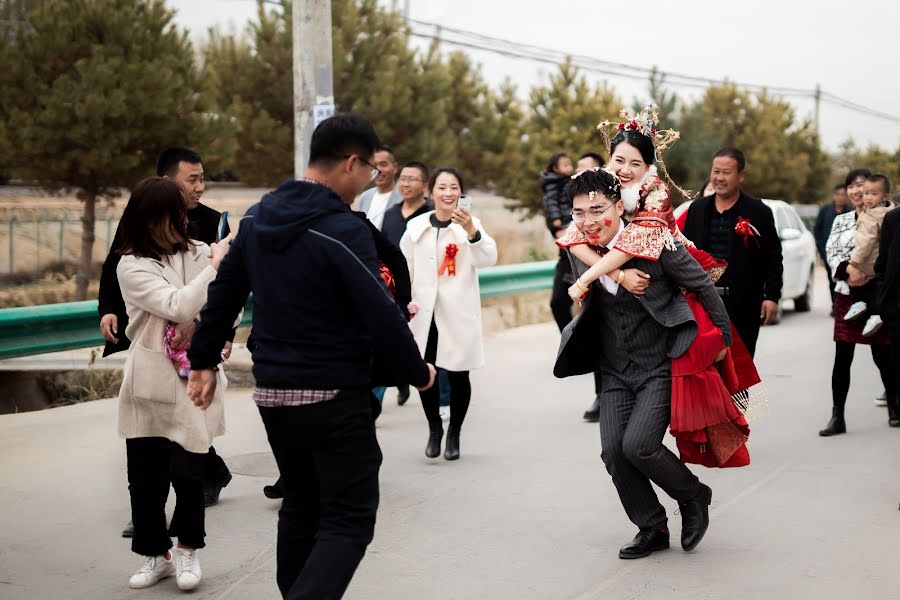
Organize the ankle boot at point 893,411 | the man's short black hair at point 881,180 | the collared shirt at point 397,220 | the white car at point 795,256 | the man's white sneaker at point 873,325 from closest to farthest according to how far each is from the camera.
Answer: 1. the man's white sneaker at point 873,325
2. the collared shirt at point 397,220
3. the ankle boot at point 893,411
4. the man's short black hair at point 881,180
5. the white car at point 795,256

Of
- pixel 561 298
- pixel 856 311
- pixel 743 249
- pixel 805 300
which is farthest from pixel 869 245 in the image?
pixel 805 300

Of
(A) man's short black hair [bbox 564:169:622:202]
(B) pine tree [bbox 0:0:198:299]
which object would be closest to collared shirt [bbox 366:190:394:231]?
(A) man's short black hair [bbox 564:169:622:202]

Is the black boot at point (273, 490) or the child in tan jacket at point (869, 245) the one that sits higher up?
the child in tan jacket at point (869, 245)

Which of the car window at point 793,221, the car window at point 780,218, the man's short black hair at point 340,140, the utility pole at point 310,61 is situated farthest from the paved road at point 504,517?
the car window at point 793,221

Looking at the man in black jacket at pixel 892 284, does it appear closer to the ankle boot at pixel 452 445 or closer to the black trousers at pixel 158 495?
the ankle boot at pixel 452 445

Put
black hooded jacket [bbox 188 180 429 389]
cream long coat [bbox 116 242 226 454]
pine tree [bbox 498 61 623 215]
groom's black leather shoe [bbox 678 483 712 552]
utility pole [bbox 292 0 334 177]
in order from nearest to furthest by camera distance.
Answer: black hooded jacket [bbox 188 180 429 389], cream long coat [bbox 116 242 226 454], groom's black leather shoe [bbox 678 483 712 552], utility pole [bbox 292 0 334 177], pine tree [bbox 498 61 623 215]

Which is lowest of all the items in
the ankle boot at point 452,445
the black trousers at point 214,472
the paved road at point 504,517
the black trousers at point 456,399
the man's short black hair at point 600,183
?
the paved road at point 504,517

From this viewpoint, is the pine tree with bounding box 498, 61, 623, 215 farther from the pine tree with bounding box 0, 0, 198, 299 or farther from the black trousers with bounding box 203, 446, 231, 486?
the black trousers with bounding box 203, 446, 231, 486

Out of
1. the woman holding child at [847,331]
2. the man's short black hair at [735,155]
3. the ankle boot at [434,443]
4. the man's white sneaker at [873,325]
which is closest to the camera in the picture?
the man's short black hair at [735,155]

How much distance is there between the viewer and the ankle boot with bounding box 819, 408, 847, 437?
27.7 ft

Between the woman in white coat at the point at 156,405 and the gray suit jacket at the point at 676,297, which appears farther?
the gray suit jacket at the point at 676,297

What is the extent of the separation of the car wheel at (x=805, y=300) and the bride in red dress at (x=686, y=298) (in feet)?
39.1

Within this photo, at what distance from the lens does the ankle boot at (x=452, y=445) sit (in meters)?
7.68

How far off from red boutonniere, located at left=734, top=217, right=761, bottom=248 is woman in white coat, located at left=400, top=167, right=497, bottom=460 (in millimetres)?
1661
